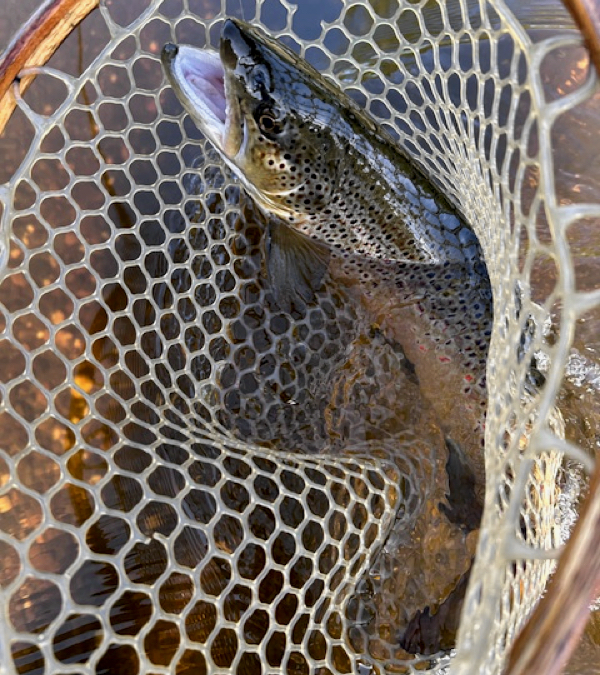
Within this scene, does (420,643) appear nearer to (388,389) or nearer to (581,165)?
(388,389)

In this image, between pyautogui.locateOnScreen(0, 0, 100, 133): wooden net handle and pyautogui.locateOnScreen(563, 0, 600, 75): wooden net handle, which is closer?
pyautogui.locateOnScreen(563, 0, 600, 75): wooden net handle

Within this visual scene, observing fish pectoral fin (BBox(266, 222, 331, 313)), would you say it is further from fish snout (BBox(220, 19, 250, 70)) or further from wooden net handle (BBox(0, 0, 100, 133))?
wooden net handle (BBox(0, 0, 100, 133))

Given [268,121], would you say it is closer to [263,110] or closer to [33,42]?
[263,110]

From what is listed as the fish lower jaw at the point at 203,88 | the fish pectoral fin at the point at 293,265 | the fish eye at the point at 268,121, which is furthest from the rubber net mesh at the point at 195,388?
the fish eye at the point at 268,121

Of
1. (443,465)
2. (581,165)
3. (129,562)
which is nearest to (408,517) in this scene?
(443,465)

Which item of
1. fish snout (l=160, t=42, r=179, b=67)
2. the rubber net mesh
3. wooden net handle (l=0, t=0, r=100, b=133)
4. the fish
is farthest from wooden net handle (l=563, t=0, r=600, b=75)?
fish snout (l=160, t=42, r=179, b=67)

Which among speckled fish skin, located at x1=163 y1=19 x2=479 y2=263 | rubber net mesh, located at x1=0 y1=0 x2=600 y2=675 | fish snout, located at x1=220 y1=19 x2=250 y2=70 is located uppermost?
fish snout, located at x1=220 y1=19 x2=250 y2=70

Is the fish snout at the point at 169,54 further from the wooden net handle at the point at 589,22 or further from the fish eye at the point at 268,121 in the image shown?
the wooden net handle at the point at 589,22

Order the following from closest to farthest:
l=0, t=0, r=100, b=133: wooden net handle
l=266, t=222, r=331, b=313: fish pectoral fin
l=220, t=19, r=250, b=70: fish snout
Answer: l=0, t=0, r=100, b=133: wooden net handle < l=220, t=19, r=250, b=70: fish snout < l=266, t=222, r=331, b=313: fish pectoral fin

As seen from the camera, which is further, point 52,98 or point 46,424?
point 52,98
